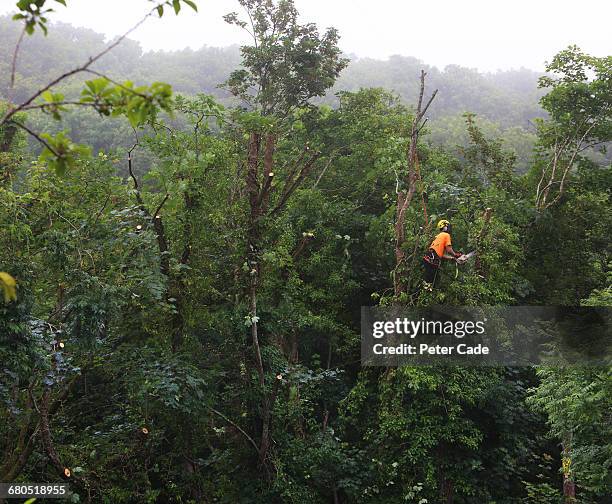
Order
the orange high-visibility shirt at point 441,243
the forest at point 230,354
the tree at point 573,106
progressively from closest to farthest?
1. the forest at point 230,354
2. the orange high-visibility shirt at point 441,243
3. the tree at point 573,106

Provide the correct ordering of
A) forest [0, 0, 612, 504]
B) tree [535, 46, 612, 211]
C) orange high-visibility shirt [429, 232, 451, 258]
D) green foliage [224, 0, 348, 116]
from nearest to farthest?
forest [0, 0, 612, 504] → orange high-visibility shirt [429, 232, 451, 258] → tree [535, 46, 612, 211] → green foliage [224, 0, 348, 116]

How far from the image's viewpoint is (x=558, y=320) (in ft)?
27.1

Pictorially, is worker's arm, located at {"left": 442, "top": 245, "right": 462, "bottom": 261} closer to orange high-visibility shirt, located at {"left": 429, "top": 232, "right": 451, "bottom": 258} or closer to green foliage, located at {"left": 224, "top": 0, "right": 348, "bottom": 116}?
orange high-visibility shirt, located at {"left": 429, "top": 232, "right": 451, "bottom": 258}

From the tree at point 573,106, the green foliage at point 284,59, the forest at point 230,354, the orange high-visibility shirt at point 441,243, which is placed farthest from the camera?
the green foliage at point 284,59

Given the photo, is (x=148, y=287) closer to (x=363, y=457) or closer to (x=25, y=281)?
(x=25, y=281)

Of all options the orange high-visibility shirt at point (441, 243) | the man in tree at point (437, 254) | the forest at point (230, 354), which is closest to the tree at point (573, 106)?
the forest at point (230, 354)

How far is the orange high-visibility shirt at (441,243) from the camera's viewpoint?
715 centimetres

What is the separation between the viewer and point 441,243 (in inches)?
283

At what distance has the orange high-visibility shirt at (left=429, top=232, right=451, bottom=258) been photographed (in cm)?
715

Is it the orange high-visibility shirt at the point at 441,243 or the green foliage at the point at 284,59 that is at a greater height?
the green foliage at the point at 284,59

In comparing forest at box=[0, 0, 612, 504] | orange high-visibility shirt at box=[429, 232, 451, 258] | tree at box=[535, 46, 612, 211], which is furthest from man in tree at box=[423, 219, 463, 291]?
tree at box=[535, 46, 612, 211]

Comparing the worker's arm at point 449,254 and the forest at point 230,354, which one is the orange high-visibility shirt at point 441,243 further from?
the forest at point 230,354

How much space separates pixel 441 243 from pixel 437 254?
0.53 ft

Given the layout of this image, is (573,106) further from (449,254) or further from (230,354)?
(230,354)
